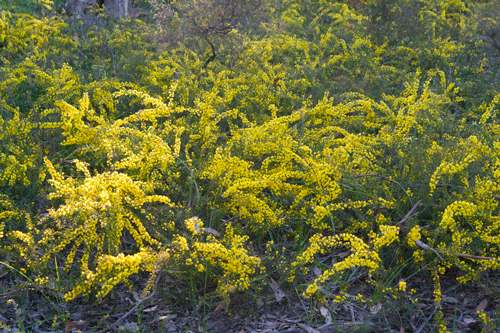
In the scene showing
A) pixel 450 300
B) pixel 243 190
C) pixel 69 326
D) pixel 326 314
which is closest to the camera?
pixel 69 326

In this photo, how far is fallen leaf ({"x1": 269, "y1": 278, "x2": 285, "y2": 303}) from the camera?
205cm

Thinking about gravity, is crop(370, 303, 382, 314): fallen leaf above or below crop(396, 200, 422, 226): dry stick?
below

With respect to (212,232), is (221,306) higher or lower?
lower

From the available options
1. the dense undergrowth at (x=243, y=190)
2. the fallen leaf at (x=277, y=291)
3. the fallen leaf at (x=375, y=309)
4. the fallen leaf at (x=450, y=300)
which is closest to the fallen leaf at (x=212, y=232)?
the dense undergrowth at (x=243, y=190)

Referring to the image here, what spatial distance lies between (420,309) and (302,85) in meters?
2.55

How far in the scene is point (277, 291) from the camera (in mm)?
2084

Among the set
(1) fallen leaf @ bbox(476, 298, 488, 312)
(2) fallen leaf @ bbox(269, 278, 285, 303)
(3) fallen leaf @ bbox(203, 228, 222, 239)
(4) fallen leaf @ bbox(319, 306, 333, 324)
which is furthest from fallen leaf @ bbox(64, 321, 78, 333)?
(1) fallen leaf @ bbox(476, 298, 488, 312)

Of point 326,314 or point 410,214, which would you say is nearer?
point 326,314

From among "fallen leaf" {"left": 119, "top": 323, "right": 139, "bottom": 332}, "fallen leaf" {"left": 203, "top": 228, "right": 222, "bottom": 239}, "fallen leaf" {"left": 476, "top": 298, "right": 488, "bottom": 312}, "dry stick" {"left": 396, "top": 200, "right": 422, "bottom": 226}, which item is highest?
"dry stick" {"left": 396, "top": 200, "right": 422, "bottom": 226}

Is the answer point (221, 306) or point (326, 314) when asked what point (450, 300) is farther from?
point (221, 306)

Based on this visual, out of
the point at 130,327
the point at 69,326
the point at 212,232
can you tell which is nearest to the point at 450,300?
the point at 212,232

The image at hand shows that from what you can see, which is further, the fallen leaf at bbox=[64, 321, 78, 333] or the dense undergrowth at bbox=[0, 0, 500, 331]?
the dense undergrowth at bbox=[0, 0, 500, 331]

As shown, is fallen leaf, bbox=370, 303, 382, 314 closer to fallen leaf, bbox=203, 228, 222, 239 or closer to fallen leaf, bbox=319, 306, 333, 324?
fallen leaf, bbox=319, 306, 333, 324

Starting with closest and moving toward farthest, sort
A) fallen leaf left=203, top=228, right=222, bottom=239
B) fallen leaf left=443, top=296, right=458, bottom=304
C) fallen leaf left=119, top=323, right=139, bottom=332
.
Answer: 1. fallen leaf left=119, top=323, right=139, bottom=332
2. fallen leaf left=443, top=296, right=458, bottom=304
3. fallen leaf left=203, top=228, right=222, bottom=239
